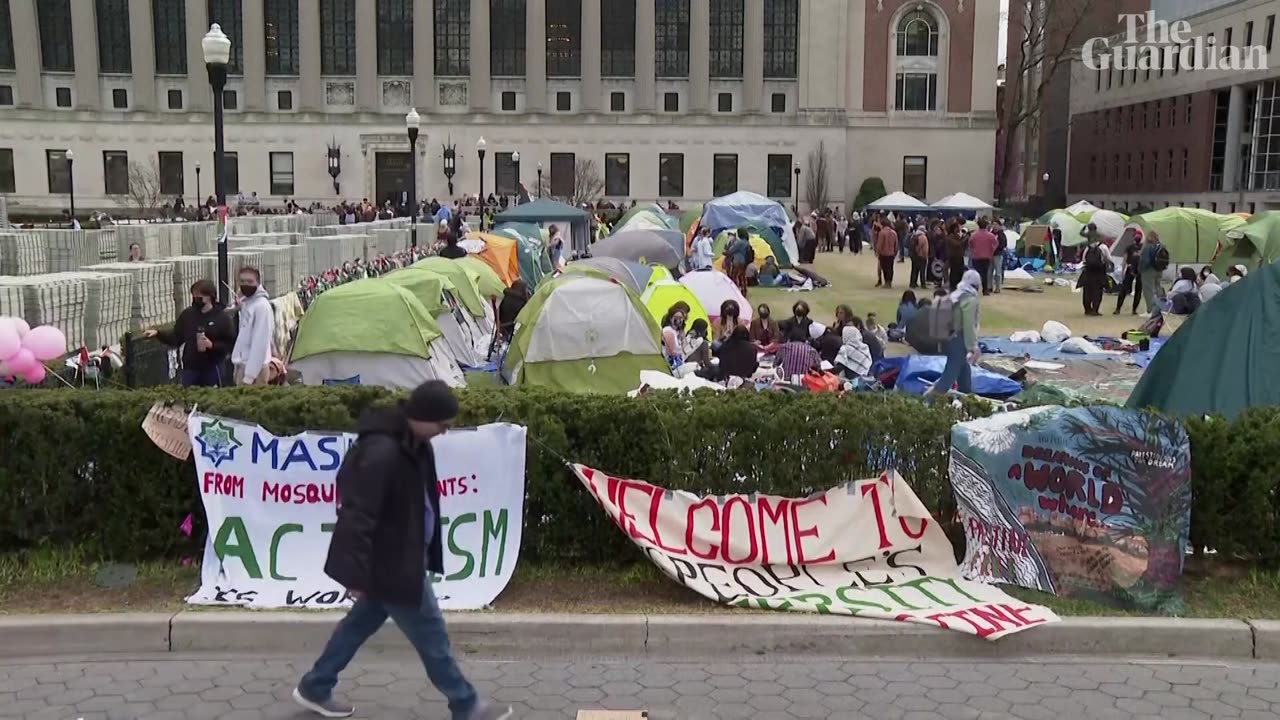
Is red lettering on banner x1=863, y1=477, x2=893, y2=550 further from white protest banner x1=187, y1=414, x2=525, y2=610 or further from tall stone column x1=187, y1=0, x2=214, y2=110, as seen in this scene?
tall stone column x1=187, y1=0, x2=214, y2=110

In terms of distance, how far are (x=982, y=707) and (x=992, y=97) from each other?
205 feet

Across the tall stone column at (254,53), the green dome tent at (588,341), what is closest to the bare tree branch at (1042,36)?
the tall stone column at (254,53)

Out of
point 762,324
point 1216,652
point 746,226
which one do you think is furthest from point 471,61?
point 1216,652

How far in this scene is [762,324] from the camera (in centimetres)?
1630

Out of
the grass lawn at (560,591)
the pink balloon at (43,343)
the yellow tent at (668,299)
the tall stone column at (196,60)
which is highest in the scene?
the tall stone column at (196,60)

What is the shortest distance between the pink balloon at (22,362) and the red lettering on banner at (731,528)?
552 cm

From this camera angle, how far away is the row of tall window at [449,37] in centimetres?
6097

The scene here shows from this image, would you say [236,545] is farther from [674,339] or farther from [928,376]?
[928,376]

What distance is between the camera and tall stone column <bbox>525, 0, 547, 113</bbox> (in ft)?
199

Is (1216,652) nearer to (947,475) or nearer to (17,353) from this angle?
(947,475)

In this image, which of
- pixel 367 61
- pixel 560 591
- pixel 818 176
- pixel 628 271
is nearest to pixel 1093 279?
pixel 628 271

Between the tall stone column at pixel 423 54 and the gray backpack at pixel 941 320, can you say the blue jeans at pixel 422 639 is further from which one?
the tall stone column at pixel 423 54

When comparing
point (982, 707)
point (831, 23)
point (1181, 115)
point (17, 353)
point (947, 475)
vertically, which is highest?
point (831, 23)

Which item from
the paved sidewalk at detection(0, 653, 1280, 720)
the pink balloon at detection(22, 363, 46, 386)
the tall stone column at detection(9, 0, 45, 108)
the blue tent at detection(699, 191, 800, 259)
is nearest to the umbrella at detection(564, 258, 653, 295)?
the pink balloon at detection(22, 363, 46, 386)
